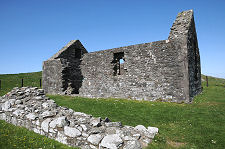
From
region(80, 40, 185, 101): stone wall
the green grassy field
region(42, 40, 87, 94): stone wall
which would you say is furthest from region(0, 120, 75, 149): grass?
region(42, 40, 87, 94): stone wall

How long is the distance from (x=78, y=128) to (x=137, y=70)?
33.0 ft

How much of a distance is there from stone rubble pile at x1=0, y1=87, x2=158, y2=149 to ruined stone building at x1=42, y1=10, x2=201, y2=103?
773cm

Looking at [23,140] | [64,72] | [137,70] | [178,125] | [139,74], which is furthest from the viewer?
[64,72]

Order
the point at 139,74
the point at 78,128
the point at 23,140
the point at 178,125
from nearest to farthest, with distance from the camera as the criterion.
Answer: the point at 78,128 → the point at 23,140 → the point at 178,125 → the point at 139,74

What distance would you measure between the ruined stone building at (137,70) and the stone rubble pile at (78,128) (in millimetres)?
7735

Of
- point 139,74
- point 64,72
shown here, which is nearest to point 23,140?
point 139,74

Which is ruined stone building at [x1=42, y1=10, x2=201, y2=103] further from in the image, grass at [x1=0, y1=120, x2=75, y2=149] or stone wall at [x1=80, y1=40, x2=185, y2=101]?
grass at [x1=0, y1=120, x2=75, y2=149]

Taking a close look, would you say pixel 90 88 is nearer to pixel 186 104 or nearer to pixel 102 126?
pixel 186 104

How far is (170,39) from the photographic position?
13.1m

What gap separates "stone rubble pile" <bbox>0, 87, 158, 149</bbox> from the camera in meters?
4.73

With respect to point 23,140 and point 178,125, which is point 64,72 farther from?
point 178,125

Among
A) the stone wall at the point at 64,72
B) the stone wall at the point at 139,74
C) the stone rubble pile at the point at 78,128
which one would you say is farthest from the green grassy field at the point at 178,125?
the stone wall at the point at 64,72

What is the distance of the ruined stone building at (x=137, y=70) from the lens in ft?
41.3

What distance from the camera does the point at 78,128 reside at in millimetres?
5320
